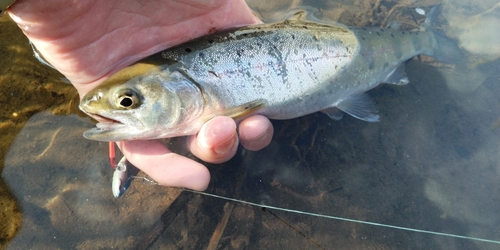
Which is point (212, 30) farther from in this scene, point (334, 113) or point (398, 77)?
point (398, 77)

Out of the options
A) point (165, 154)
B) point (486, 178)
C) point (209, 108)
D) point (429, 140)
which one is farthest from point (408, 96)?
point (165, 154)

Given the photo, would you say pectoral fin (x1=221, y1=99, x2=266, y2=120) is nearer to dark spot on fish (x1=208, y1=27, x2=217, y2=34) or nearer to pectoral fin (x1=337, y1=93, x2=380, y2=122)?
dark spot on fish (x1=208, y1=27, x2=217, y2=34)

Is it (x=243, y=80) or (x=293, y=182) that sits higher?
(x=243, y=80)

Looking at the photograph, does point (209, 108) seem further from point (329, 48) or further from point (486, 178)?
point (486, 178)

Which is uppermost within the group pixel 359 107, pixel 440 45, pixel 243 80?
pixel 243 80

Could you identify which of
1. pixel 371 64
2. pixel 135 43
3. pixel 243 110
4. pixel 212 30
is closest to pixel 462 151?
pixel 371 64

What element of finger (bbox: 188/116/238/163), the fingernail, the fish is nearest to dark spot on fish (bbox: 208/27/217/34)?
the fish
